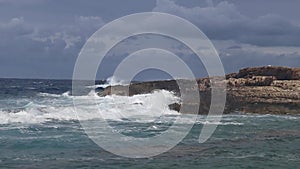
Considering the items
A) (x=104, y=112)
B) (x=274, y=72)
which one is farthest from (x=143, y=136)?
(x=274, y=72)

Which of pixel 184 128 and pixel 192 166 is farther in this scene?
pixel 184 128

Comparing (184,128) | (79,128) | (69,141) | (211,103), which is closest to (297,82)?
(211,103)

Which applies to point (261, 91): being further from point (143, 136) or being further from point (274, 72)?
point (143, 136)

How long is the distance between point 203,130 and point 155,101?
54.0 feet

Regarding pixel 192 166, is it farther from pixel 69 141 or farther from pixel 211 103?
pixel 211 103

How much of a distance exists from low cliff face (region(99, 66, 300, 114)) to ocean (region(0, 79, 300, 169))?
1.92 meters

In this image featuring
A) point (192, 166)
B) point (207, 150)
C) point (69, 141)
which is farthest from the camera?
point (69, 141)

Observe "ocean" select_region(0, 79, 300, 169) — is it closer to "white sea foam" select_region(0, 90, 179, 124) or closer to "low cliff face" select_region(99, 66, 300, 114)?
"white sea foam" select_region(0, 90, 179, 124)

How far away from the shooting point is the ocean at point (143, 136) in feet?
63.0

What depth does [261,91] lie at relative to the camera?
1663 inches

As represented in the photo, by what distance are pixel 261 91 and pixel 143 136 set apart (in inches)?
733

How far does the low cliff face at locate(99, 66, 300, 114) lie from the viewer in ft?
135

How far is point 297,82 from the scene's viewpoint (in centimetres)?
4325

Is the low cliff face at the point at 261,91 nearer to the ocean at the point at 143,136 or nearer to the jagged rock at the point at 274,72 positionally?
the jagged rock at the point at 274,72
